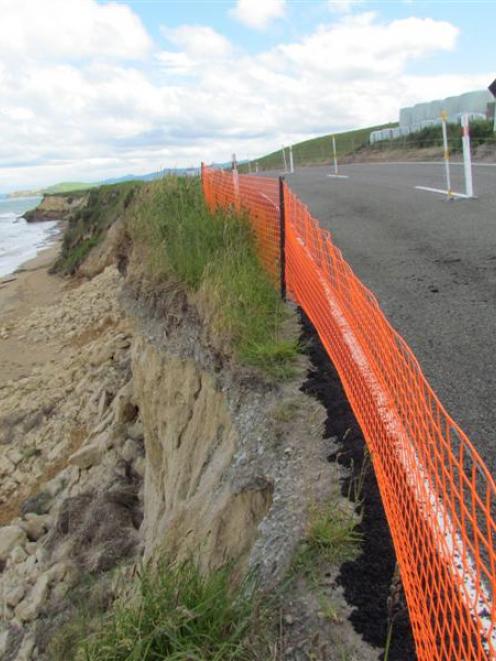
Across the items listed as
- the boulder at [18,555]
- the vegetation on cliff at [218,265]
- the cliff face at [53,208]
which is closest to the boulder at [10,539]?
the boulder at [18,555]

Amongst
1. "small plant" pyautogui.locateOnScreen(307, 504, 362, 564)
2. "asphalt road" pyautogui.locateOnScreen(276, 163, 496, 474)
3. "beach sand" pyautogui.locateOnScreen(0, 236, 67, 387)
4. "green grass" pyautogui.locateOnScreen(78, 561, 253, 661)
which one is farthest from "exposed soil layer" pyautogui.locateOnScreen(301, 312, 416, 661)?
"beach sand" pyautogui.locateOnScreen(0, 236, 67, 387)

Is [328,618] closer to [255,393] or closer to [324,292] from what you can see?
[255,393]

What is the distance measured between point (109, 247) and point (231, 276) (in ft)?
62.4

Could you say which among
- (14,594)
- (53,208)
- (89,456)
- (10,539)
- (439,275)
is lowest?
(14,594)

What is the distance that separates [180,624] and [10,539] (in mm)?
6544

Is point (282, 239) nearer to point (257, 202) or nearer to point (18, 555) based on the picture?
point (257, 202)

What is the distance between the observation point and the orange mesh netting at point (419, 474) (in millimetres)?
2314

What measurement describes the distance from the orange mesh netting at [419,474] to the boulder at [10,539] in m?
5.18

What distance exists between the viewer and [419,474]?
307 centimetres

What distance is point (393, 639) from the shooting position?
8.33 ft

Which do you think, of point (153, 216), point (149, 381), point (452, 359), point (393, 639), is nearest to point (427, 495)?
point (393, 639)

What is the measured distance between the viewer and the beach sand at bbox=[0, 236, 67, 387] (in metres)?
17.1

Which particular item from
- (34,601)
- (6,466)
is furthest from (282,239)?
(6,466)

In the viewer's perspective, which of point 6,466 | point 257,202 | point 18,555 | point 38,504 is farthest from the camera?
point 6,466
